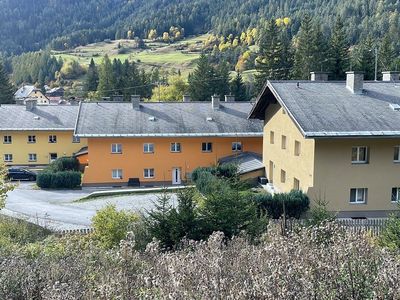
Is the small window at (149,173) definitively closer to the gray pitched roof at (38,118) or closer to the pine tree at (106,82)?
the gray pitched roof at (38,118)

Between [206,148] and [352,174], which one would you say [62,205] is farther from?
[352,174]

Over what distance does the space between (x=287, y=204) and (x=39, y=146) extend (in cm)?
3115

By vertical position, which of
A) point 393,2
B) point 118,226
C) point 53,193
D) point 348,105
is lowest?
point 53,193

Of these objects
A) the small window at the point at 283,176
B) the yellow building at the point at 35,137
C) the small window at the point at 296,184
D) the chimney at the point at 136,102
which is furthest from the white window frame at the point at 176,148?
the small window at the point at 296,184

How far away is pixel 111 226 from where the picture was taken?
1599 cm

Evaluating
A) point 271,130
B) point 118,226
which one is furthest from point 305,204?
point 118,226

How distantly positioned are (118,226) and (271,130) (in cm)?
1746

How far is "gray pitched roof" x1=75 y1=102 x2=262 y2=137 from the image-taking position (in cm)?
3784

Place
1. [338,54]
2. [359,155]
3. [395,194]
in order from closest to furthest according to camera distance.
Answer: [359,155] → [395,194] → [338,54]

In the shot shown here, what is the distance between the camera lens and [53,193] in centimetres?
3597

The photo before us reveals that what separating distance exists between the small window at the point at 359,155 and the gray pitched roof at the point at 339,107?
1.32m

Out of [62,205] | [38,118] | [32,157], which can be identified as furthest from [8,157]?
[62,205]

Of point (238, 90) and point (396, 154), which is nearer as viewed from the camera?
point (396, 154)

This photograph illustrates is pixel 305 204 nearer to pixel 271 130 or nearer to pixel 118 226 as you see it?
pixel 271 130
